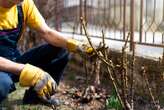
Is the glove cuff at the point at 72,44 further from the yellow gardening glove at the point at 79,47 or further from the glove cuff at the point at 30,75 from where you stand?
the glove cuff at the point at 30,75

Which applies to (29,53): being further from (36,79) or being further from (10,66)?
(36,79)

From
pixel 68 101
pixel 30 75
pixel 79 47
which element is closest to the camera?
pixel 30 75

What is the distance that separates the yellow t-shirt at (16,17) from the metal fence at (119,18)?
1.24m

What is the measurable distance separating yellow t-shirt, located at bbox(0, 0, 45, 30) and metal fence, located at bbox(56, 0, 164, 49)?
124 centimetres

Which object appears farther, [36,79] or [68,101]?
[68,101]

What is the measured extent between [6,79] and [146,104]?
150 centimetres

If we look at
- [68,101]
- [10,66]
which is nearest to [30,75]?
[10,66]

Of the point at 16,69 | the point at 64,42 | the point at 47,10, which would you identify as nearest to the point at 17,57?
the point at 64,42

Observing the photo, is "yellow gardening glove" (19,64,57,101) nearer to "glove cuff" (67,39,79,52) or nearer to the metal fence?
"glove cuff" (67,39,79,52)

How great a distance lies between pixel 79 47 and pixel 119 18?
182 cm

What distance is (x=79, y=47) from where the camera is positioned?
450 centimetres

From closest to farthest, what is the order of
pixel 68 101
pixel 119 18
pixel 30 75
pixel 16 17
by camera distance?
pixel 30 75 < pixel 16 17 < pixel 68 101 < pixel 119 18

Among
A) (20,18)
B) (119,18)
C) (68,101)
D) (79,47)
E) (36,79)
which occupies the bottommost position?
(68,101)

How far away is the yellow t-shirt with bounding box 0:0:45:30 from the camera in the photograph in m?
4.48
